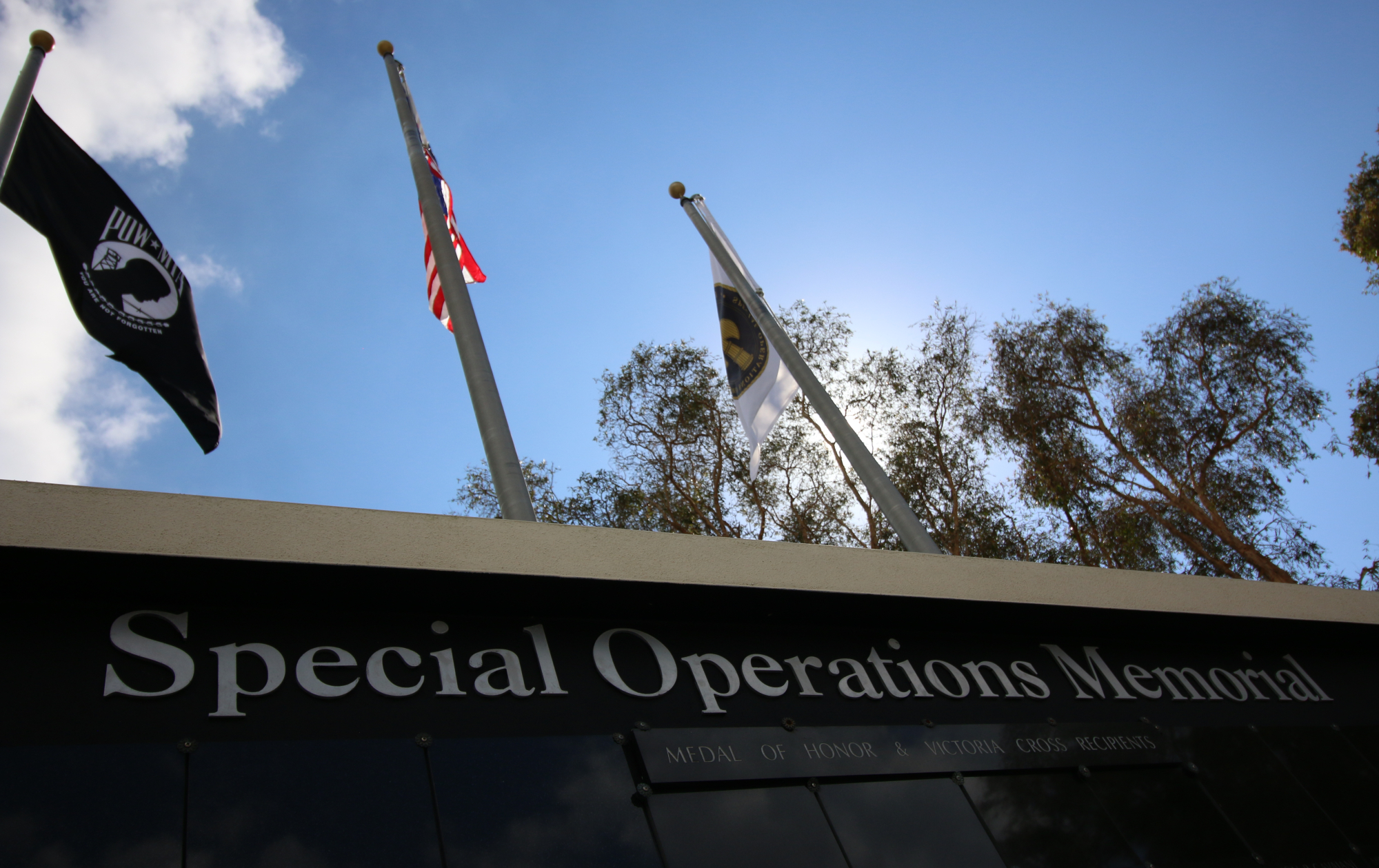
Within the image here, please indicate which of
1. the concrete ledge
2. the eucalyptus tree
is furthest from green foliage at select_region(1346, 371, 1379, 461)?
the concrete ledge

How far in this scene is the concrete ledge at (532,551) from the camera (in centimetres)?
310

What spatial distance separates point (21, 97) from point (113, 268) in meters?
1.07

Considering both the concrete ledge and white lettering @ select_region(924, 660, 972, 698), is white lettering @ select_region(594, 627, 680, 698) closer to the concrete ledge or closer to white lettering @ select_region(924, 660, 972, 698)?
the concrete ledge

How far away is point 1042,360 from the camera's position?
1778 centimetres

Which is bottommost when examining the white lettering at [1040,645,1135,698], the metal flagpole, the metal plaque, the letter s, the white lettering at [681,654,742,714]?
the metal plaque

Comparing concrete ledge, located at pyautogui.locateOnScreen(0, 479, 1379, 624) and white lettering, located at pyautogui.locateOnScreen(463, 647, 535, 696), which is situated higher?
concrete ledge, located at pyautogui.locateOnScreen(0, 479, 1379, 624)

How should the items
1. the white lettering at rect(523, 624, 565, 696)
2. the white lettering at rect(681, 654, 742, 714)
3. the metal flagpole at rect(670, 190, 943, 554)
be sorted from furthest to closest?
the metal flagpole at rect(670, 190, 943, 554)
the white lettering at rect(681, 654, 742, 714)
the white lettering at rect(523, 624, 565, 696)

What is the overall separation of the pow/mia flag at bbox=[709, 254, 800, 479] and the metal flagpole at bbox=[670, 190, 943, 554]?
0.33ft

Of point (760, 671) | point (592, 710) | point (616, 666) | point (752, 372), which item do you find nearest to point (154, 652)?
point (592, 710)

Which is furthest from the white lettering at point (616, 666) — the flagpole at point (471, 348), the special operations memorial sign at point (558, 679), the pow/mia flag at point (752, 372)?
the pow/mia flag at point (752, 372)

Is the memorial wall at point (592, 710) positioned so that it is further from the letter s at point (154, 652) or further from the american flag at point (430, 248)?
the american flag at point (430, 248)

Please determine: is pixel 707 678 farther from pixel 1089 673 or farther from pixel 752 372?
pixel 752 372

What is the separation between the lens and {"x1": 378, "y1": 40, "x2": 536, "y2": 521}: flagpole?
481 cm

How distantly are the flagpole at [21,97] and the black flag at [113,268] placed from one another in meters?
0.14
